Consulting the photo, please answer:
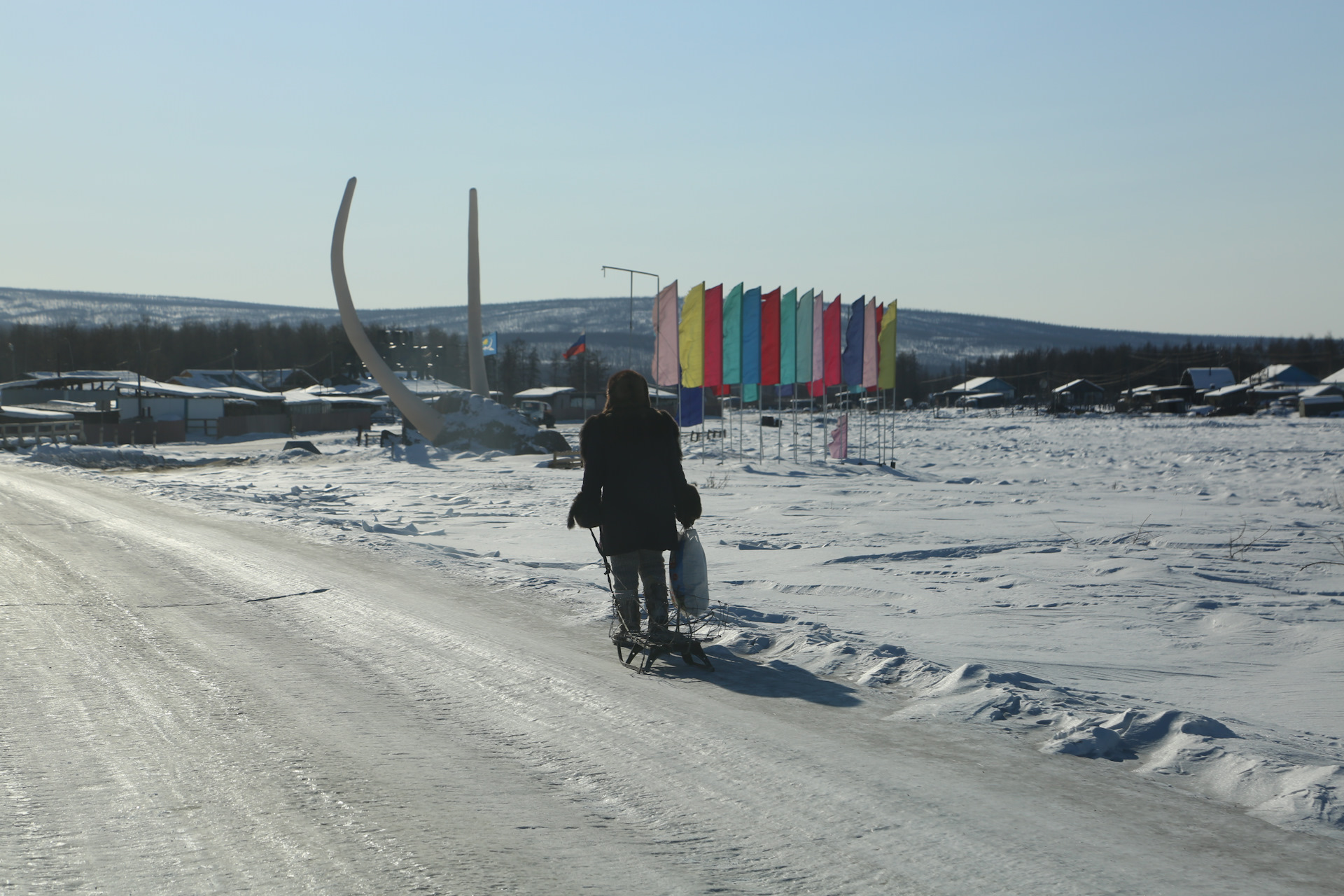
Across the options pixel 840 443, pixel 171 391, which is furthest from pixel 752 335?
pixel 171 391

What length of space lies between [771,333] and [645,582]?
2203cm

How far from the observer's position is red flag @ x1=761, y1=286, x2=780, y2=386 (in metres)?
28.0

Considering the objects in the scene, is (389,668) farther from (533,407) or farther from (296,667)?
(533,407)

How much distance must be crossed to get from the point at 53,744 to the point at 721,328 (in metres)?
23.6

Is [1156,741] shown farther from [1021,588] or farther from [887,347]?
[887,347]

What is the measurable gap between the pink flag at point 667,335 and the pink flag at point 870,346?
5.50 m

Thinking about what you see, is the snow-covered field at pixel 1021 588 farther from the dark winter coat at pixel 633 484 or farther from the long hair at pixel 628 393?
the long hair at pixel 628 393

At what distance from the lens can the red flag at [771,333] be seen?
2795 cm

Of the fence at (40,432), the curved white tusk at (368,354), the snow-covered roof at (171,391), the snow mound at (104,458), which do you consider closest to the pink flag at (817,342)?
the curved white tusk at (368,354)

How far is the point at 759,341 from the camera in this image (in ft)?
92.0

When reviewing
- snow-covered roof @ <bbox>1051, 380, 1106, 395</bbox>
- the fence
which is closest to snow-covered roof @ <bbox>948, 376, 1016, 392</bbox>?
snow-covered roof @ <bbox>1051, 380, 1106, 395</bbox>

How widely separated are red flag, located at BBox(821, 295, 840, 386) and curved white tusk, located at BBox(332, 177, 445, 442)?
17118mm

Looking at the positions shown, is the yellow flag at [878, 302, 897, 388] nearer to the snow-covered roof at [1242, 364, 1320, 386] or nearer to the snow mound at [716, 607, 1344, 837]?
the snow mound at [716, 607, 1344, 837]

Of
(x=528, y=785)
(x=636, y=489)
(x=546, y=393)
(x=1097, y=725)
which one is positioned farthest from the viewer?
(x=546, y=393)
